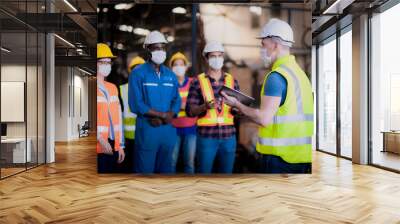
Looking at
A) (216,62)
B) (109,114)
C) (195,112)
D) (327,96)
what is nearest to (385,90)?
(327,96)

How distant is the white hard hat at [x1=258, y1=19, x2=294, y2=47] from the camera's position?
657 cm

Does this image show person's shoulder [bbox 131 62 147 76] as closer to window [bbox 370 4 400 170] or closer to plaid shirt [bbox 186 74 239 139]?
plaid shirt [bbox 186 74 239 139]

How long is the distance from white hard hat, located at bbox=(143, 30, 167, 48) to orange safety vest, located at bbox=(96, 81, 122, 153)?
0.93 meters

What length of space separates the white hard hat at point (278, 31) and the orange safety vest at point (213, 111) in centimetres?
94

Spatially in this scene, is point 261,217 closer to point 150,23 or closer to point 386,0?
point 150,23

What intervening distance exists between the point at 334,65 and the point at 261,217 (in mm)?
6859

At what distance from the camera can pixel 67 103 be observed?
51.1 ft

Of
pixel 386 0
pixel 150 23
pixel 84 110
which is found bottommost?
pixel 84 110

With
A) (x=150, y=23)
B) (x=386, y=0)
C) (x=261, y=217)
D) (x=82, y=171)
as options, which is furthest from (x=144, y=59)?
(x=386, y=0)

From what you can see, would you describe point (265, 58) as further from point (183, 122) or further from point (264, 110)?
point (183, 122)

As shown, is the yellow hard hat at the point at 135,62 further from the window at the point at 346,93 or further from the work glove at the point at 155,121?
the window at the point at 346,93

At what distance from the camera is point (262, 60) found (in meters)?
6.55

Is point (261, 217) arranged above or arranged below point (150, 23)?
below

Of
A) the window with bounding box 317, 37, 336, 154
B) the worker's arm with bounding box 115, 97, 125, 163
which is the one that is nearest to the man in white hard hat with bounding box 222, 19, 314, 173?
the worker's arm with bounding box 115, 97, 125, 163
